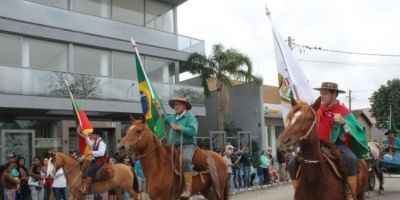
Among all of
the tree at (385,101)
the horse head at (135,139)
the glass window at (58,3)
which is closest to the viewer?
the horse head at (135,139)

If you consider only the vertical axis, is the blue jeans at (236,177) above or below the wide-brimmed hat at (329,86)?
below

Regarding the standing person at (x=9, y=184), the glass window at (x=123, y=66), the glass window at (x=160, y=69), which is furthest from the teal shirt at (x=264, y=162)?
the standing person at (x=9, y=184)

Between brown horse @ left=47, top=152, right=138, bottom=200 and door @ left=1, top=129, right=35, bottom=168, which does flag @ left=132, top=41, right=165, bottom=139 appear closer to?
brown horse @ left=47, top=152, right=138, bottom=200

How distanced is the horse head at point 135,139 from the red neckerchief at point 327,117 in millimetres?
3036

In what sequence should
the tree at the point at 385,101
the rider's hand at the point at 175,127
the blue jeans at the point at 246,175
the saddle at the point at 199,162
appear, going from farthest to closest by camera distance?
the tree at the point at 385,101
the blue jeans at the point at 246,175
the saddle at the point at 199,162
the rider's hand at the point at 175,127

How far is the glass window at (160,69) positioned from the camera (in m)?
29.5

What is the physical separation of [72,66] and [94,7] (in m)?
4.77

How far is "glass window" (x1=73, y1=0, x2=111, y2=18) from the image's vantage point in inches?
1101

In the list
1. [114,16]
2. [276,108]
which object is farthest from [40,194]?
[276,108]

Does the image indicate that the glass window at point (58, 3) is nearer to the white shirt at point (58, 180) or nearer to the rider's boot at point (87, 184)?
the white shirt at point (58, 180)

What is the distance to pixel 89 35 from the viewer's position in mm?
26391

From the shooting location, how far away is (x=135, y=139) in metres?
8.44

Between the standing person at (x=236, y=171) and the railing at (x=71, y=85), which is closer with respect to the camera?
the standing person at (x=236, y=171)

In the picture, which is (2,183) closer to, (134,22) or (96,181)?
(96,181)
